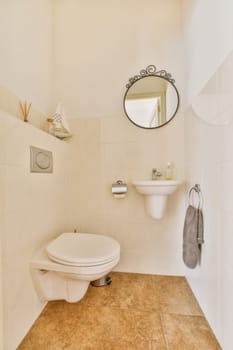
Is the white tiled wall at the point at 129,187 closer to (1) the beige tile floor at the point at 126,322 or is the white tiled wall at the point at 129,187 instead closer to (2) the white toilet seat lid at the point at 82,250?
(1) the beige tile floor at the point at 126,322

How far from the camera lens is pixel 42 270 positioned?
3.89 feet

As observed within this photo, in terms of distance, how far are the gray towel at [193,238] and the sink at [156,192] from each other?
24cm

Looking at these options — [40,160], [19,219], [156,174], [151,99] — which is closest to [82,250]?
[19,219]

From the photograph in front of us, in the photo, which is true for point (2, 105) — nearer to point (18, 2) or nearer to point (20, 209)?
point (20, 209)

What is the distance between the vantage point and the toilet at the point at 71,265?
1.06 meters

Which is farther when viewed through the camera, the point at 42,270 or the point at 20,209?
A: the point at 42,270

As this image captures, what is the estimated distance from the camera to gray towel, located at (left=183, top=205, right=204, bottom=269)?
1.23 metres

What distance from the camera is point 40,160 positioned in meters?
1.30

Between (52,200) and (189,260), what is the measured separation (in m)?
1.12

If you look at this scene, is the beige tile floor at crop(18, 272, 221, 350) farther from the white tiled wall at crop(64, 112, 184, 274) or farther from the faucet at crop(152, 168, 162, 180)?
the faucet at crop(152, 168, 162, 180)

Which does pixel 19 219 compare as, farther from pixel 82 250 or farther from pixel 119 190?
pixel 119 190

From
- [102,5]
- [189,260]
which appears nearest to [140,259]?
[189,260]

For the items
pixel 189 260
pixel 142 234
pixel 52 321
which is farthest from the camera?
pixel 142 234

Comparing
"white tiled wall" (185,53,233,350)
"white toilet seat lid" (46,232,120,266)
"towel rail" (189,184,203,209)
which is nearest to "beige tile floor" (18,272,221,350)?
"white tiled wall" (185,53,233,350)
